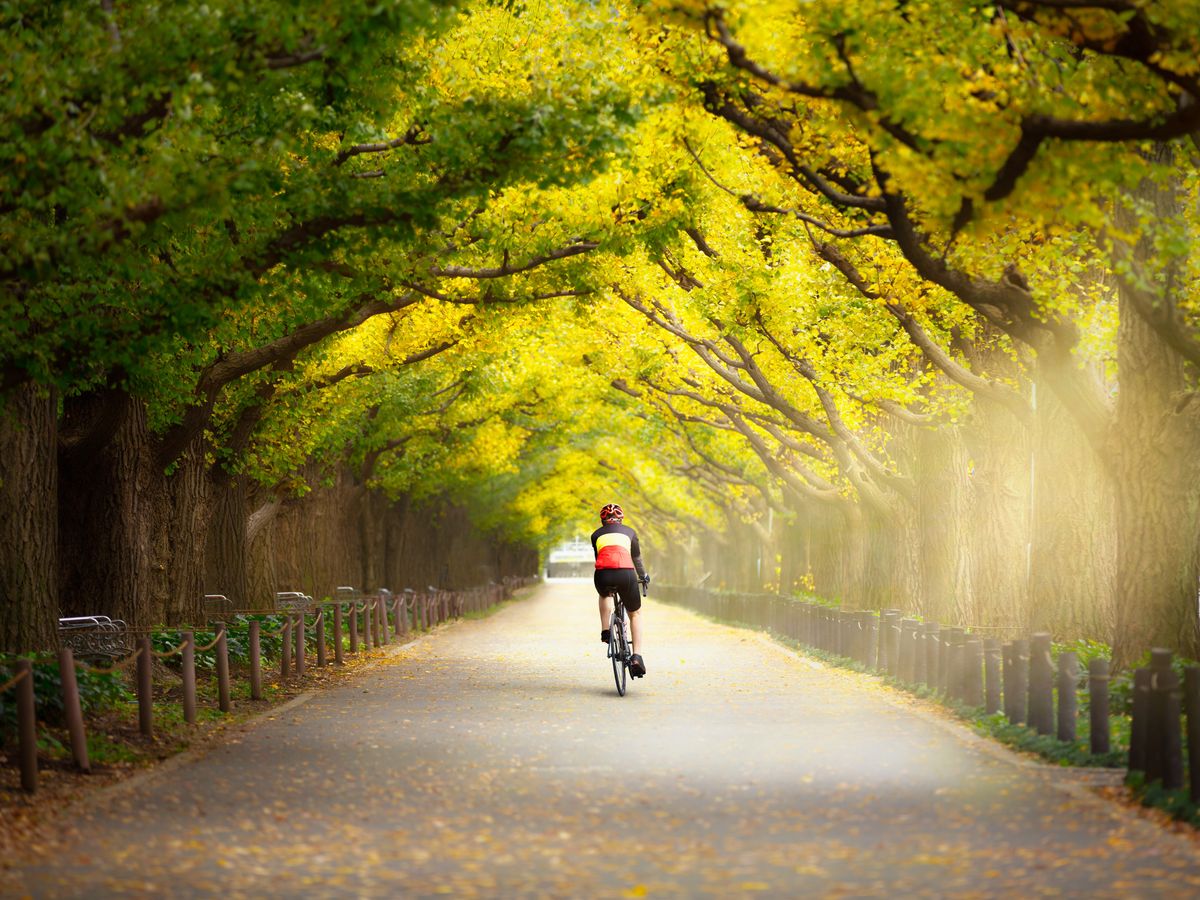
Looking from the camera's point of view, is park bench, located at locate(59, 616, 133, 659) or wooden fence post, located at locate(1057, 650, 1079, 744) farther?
park bench, located at locate(59, 616, 133, 659)

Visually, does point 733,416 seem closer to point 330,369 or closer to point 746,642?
point 746,642

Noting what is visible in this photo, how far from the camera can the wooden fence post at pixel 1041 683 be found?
12.7 metres

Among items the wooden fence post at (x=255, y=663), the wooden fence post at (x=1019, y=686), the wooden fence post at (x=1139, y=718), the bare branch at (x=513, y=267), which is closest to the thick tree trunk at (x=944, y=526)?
the bare branch at (x=513, y=267)

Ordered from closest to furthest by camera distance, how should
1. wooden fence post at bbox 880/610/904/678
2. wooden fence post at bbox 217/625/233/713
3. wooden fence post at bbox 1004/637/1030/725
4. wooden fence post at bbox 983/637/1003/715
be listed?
wooden fence post at bbox 1004/637/1030/725 → wooden fence post at bbox 983/637/1003/715 → wooden fence post at bbox 217/625/233/713 → wooden fence post at bbox 880/610/904/678

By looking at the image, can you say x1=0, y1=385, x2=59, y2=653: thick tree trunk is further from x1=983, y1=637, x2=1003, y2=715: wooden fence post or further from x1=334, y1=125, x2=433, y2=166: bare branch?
x1=983, y1=637, x2=1003, y2=715: wooden fence post

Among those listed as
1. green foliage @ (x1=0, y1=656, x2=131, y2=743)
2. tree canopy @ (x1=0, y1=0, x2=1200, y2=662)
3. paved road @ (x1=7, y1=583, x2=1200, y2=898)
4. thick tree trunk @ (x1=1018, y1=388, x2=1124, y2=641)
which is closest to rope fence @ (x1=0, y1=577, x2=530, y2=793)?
green foliage @ (x1=0, y1=656, x2=131, y2=743)

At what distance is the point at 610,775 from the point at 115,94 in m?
5.95

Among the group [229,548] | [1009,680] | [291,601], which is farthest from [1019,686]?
[291,601]

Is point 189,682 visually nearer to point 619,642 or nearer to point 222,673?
point 222,673

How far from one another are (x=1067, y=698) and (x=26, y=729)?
772cm

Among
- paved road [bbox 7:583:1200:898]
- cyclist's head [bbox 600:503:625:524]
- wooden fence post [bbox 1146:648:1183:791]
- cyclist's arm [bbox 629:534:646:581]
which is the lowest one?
paved road [bbox 7:583:1200:898]

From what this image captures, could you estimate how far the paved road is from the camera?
7.47 metres

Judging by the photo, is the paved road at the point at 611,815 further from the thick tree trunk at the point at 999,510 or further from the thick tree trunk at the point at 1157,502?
the thick tree trunk at the point at 999,510

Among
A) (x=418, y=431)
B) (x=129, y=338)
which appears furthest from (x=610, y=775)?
(x=418, y=431)
